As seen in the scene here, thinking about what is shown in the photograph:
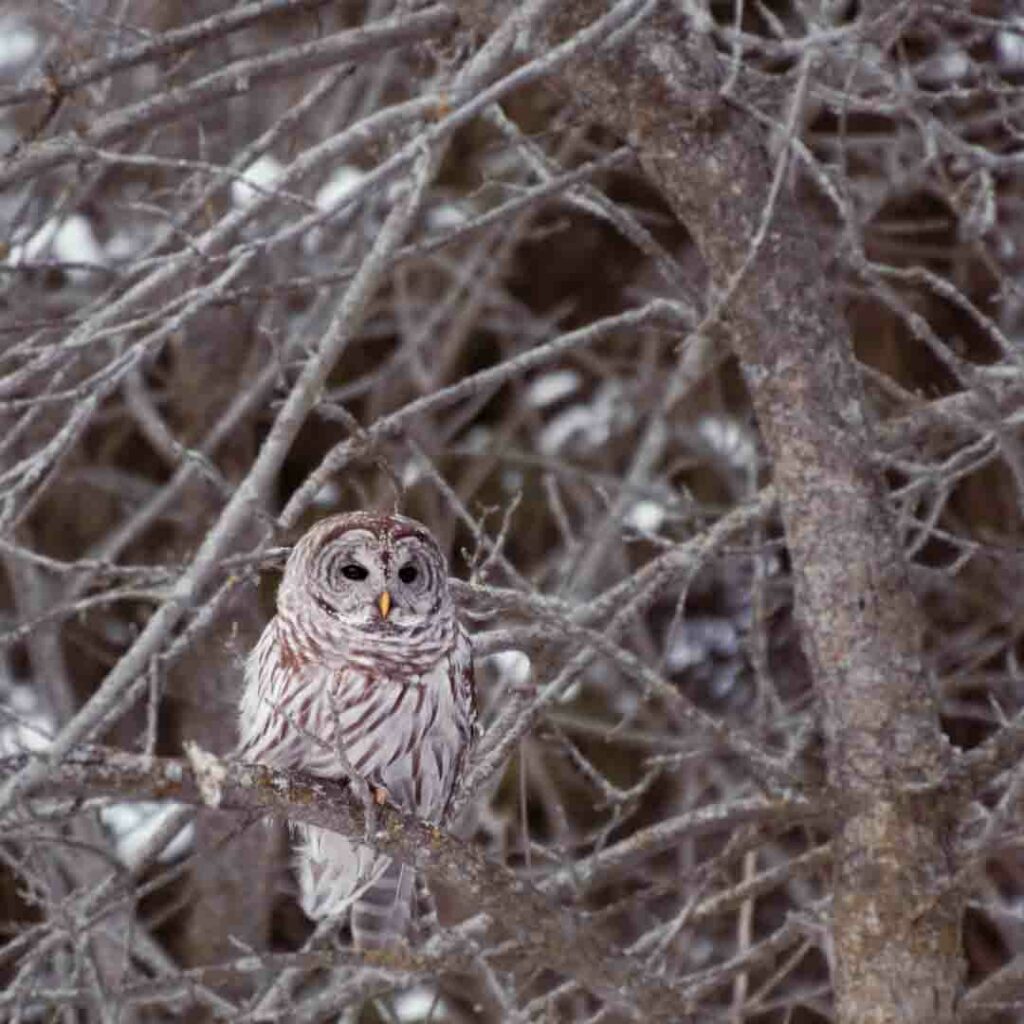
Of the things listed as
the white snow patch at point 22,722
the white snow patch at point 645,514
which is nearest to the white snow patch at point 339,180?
the white snow patch at point 645,514

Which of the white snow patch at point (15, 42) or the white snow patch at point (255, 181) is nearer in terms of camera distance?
the white snow patch at point (255, 181)

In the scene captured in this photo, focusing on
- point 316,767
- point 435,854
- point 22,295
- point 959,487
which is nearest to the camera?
point 435,854

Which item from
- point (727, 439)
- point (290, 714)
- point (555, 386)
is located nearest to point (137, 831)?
point (290, 714)

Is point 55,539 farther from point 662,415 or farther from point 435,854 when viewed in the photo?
point 435,854

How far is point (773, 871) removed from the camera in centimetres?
429

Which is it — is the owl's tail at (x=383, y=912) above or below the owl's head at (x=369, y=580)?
below

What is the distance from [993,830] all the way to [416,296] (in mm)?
5444

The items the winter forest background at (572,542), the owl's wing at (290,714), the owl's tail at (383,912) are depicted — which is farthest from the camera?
the owl's tail at (383,912)

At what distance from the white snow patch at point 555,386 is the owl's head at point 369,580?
14.0 ft

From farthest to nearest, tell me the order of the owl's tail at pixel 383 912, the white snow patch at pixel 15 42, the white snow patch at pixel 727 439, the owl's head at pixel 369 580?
the white snow patch at pixel 15 42, the white snow patch at pixel 727 439, the owl's tail at pixel 383 912, the owl's head at pixel 369 580

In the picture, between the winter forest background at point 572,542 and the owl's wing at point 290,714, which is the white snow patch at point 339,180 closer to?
the winter forest background at point 572,542

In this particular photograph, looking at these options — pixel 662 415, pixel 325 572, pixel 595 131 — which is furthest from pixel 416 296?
pixel 325 572

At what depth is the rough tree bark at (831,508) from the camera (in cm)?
416

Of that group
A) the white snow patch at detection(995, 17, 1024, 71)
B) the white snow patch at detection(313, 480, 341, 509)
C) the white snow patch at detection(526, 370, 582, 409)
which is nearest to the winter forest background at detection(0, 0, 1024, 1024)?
the white snow patch at detection(995, 17, 1024, 71)
